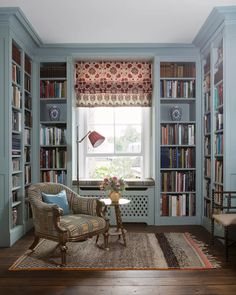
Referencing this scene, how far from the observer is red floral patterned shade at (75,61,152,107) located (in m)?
5.91

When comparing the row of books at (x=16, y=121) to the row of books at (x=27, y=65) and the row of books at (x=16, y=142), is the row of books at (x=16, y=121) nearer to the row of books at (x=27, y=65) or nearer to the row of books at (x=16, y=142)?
the row of books at (x=16, y=142)

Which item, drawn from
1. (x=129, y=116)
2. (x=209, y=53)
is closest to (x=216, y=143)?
(x=209, y=53)

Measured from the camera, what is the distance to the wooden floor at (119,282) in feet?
9.70

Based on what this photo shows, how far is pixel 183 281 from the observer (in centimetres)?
317

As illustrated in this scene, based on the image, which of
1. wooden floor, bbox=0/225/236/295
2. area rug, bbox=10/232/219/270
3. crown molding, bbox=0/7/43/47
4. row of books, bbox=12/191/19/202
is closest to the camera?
wooden floor, bbox=0/225/236/295

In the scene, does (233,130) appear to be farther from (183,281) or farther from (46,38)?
(46,38)

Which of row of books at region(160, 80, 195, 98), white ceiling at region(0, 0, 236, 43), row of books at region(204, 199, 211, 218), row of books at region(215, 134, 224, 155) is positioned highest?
white ceiling at region(0, 0, 236, 43)

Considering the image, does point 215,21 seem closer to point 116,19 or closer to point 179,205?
point 116,19

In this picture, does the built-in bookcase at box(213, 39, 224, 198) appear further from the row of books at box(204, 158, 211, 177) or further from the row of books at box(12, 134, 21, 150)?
the row of books at box(12, 134, 21, 150)

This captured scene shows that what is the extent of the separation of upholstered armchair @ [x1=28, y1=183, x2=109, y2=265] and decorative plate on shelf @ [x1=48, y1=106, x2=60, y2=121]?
1.60m

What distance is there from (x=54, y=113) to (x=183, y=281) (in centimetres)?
353

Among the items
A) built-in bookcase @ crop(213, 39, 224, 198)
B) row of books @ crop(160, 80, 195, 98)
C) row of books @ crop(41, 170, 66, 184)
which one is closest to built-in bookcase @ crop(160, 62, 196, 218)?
row of books @ crop(160, 80, 195, 98)

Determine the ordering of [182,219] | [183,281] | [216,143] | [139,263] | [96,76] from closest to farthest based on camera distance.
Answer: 1. [183,281]
2. [139,263]
3. [216,143]
4. [182,219]
5. [96,76]

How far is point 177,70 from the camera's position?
564cm
